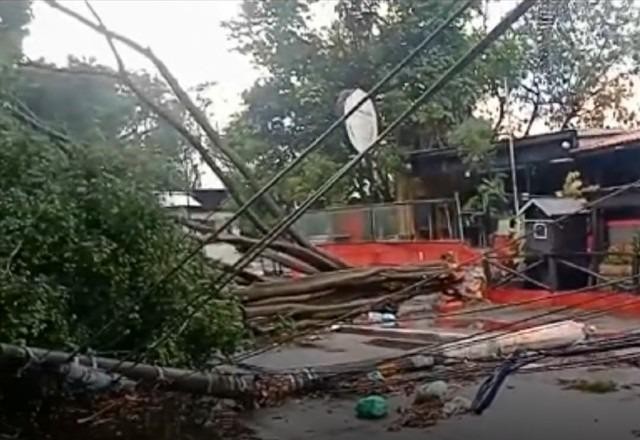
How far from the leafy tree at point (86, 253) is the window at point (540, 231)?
7177 millimetres

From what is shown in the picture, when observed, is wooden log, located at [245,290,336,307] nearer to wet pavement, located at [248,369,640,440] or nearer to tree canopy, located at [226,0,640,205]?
wet pavement, located at [248,369,640,440]

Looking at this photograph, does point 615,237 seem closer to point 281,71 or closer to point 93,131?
point 281,71

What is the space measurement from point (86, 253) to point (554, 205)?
8523 millimetres

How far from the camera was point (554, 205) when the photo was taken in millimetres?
11883

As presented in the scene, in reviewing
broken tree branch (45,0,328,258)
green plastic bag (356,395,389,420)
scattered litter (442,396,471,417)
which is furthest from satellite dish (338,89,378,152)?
scattered litter (442,396,471,417)

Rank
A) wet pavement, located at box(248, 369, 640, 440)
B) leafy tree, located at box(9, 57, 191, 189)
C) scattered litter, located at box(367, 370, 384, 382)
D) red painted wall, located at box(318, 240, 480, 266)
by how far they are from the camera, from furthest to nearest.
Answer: red painted wall, located at box(318, 240, 480, 266) → scattered litter, located at box(367, 370, 384, 382) → leafy tree, located at box(9, 57, 191, 189) → wet pavement, located at box(248, 369, 640, 440)

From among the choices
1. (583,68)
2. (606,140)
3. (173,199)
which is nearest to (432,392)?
(173,199)

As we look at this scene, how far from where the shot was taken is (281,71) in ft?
48.1

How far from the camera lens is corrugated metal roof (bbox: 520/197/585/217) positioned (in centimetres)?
1165

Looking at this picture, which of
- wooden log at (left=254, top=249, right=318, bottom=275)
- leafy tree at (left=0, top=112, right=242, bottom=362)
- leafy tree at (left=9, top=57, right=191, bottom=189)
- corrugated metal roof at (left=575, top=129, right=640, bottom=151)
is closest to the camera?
leafy tree at (left=0, top=112, right=242, bottom=362)

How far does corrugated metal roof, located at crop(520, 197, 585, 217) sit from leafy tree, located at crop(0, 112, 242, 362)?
7336 millimetres

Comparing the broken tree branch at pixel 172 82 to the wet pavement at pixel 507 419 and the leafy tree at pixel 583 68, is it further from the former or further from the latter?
the leafy tree at pixel 583 68

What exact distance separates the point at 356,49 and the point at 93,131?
8.77m

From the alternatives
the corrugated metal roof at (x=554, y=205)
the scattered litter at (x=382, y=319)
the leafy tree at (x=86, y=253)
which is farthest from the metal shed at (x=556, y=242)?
the leafy tree at (x=86, y=253)
